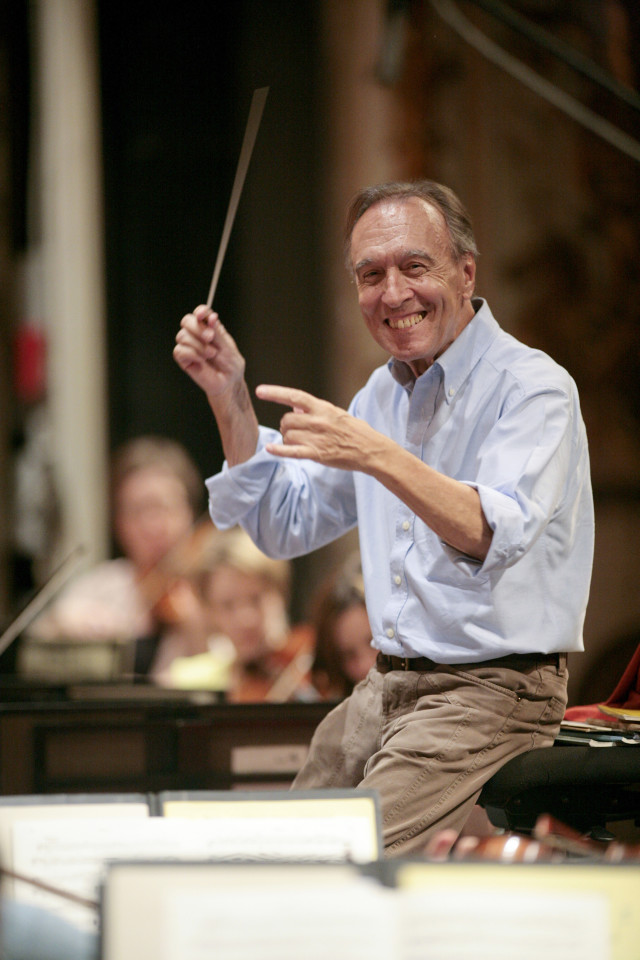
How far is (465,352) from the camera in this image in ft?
5.60

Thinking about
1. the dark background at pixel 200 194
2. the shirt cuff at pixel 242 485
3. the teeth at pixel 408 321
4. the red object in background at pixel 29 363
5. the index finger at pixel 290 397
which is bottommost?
the shirt cuff at pixel 242 485

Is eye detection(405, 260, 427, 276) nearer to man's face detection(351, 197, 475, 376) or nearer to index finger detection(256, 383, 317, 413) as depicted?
man's face detection(351, 197, 475, 376)

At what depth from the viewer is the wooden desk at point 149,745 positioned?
2.42 m

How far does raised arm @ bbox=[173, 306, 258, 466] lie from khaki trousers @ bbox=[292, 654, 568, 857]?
44 cm

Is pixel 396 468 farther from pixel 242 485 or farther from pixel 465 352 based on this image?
pixel 242 485

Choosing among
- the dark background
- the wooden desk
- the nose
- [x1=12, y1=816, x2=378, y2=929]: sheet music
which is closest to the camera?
[x1=12, y1=816, x2=378, y2=929]: sheet music

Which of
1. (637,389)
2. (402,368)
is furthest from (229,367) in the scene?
(637,389)

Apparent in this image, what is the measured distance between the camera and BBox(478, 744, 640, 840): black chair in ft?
5.17

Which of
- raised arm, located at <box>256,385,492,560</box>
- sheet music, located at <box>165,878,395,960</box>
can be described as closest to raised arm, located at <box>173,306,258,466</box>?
raised arm, located at <box>256,385,492,560</box>

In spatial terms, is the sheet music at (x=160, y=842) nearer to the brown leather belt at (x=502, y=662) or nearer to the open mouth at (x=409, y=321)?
the brown leather belt at (x=502, y=662)

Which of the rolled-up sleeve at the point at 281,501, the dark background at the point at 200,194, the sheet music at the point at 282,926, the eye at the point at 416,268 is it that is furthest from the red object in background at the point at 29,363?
the sheet music at the point at 282,926

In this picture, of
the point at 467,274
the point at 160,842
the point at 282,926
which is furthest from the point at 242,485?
the point at 282,926

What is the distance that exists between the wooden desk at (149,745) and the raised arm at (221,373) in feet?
2.64

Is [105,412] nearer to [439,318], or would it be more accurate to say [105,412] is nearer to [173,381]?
[173,381]
